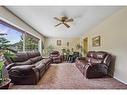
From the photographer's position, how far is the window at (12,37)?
14.2 ft

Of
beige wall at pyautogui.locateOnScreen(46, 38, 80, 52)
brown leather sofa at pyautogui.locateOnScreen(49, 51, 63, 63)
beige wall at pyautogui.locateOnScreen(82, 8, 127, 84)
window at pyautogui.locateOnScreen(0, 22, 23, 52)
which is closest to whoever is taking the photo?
beige wall at pyautogui.locateOnScreen(82, 8, 127, 84)

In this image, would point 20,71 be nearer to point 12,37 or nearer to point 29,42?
point 12,37

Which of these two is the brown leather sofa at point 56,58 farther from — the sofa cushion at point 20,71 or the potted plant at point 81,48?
the sofa cushion at point 20,71

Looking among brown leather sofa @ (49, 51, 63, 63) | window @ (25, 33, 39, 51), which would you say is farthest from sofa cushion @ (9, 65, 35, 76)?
brown leather sofa @ (49, 51, 63, 63)

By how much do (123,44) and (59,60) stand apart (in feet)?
17.5

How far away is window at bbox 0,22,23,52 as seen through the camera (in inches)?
170

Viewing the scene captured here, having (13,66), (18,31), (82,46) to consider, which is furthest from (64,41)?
(13,66)

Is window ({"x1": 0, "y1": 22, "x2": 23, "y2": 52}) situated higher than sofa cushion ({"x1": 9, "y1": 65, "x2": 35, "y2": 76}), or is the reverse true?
window ({"x1": 0, "y1": 22, "x2": 23, "y2": 52})

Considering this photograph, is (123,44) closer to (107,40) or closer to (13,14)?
(107,40)

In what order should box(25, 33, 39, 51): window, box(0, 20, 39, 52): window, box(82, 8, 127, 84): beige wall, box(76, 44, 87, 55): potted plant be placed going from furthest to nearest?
box(76, 44, 87, 55): potted plant, box(25, 33, 39, 51): window, box(0, 20, 39, 52): window, box(82, 8, 127, 84): beige wall

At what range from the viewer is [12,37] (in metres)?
5.07

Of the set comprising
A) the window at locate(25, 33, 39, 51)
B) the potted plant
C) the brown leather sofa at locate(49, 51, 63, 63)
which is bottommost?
the brown leather sofa at locate(49, 51, 63, 63)

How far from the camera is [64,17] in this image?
4.89 m

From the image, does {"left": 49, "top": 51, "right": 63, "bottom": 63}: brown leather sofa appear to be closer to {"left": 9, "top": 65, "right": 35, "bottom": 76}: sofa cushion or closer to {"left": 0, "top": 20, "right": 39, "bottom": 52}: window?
{"left": 0, "top": 20, "right": 39, "bottom": 52}: window
